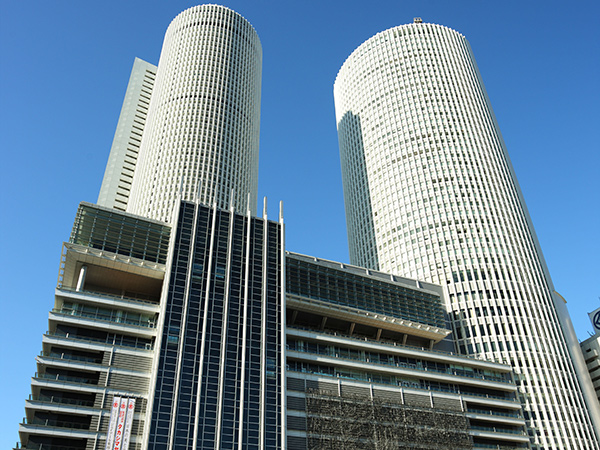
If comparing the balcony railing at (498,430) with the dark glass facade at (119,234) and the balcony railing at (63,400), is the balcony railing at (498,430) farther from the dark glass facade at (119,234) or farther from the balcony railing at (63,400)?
the balcony railing at (63,400)

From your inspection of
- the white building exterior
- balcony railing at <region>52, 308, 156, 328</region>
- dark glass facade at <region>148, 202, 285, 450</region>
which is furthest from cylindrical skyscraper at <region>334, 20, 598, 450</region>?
the white building exterior

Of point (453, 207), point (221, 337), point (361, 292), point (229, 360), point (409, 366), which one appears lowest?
point (229, 360)

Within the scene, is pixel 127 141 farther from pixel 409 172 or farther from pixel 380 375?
pixel 380 375

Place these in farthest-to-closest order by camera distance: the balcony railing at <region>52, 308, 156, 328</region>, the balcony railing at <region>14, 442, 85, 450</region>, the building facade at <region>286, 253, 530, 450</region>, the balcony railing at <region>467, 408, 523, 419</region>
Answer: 1. the balcony railing at <region>467, 408, 523, 419</region>
2. the building facade at <region>286, 253, 530, 450</region>
3. the balcony railing at <region>52, 308, 156, 328</region>
4. the balcony railing at <region>14, 442, 85, 450</region>

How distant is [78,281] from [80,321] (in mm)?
11415

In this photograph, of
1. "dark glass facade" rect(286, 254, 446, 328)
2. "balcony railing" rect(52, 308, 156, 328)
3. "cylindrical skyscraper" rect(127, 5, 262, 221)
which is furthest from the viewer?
"cylindrical skyscraper" rect(127, 5, 262, 221)

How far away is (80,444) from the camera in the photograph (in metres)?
67.9

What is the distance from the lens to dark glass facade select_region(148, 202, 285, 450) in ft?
235

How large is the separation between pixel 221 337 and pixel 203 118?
89.4 meters

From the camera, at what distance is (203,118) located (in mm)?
154875

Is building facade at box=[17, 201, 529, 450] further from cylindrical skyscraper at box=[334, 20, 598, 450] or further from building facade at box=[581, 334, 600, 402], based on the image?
building facade at box=[581, 334, 600, 402]

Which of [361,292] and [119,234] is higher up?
[119,234]

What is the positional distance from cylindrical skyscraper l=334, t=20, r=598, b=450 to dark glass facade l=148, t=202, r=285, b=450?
49969 millimetres

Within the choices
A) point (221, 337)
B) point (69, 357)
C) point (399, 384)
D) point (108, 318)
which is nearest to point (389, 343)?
point (399, 384)
